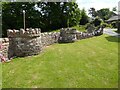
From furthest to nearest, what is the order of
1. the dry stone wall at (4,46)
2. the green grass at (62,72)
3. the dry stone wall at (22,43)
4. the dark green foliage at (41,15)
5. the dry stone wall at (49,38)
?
the dark green foliage at (41,15), the dry stone wall at (49,38), the dry stone wall at (22,43), the dry stone wall at (4,46), the green grass at (62,72)

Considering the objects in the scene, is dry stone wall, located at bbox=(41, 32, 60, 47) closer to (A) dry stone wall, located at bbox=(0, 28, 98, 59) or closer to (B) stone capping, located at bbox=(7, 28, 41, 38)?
(A) dry stone wall, located at bbox=(0, 28, 98, 59)

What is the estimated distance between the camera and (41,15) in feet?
A: 136

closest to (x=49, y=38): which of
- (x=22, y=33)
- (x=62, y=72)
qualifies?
(x=22, y=33)

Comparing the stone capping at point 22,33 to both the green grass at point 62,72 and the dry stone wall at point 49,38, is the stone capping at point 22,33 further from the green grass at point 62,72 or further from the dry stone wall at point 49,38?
the dry stone wall at point 49,38

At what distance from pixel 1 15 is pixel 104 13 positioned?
216 ft

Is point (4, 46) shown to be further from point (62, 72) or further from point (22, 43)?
Result: point (62, 72)

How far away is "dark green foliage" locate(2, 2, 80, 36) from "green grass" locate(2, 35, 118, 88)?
27903mm

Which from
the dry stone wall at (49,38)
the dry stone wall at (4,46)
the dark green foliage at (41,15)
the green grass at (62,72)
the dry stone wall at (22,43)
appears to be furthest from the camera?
the dark green foliage at (41,15)

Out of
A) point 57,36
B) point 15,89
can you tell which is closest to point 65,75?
point 15,89

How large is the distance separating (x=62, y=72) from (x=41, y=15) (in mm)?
32682

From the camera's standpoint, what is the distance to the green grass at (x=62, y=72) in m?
8.48

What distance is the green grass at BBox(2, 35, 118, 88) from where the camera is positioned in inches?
334

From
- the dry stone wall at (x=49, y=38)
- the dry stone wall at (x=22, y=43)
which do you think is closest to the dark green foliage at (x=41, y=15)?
the dry stone wall at (x=49, y=38)

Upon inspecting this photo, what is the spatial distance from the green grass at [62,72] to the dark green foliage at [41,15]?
1099 inches
